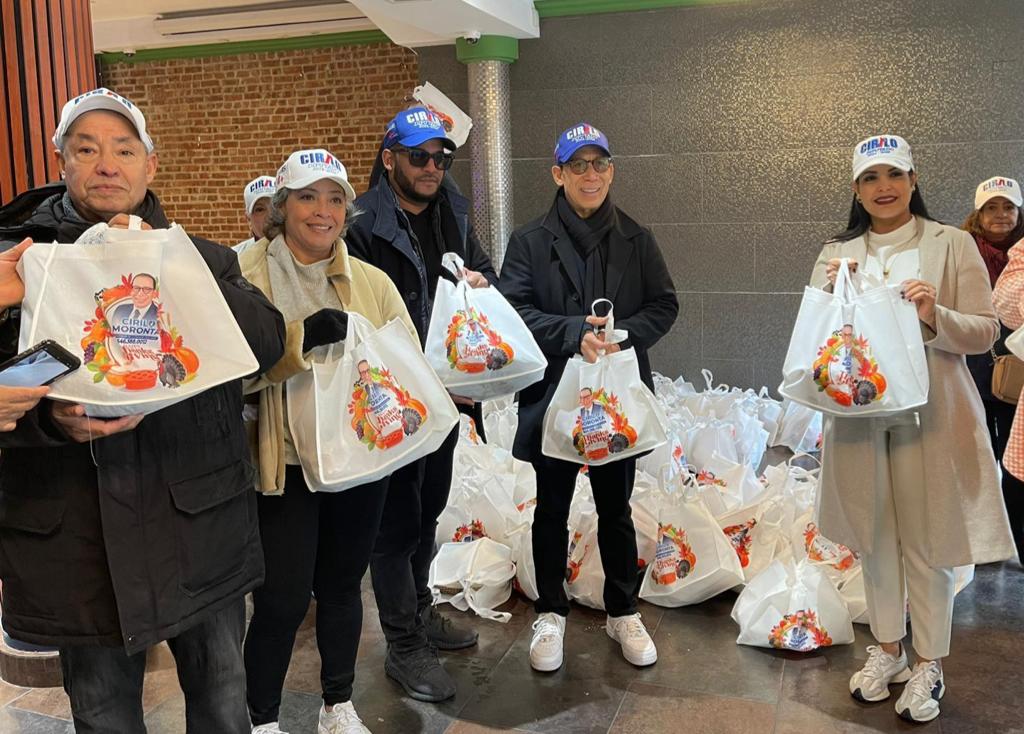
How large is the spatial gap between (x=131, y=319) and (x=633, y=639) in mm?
1876

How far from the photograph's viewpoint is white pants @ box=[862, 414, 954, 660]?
89.8 inches

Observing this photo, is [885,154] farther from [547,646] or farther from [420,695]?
[420,695]

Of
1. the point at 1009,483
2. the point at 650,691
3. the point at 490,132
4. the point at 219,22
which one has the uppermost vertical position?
the point at 219,22

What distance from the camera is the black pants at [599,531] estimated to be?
2.62m

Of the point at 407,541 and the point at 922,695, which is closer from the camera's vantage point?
the point at 922,695

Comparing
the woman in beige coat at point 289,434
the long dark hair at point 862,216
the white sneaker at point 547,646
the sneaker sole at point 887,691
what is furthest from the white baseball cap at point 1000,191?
the woman in beige coat at point 289,434

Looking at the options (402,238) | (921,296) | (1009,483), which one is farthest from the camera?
(1009,483)

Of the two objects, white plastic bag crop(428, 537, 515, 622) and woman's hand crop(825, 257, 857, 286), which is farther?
white plastic bag crop(428, 537, 515, 622)

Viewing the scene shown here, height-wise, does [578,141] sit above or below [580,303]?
above

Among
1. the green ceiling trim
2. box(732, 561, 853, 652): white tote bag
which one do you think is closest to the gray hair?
box(732, 561, 853, 652): white tote bag

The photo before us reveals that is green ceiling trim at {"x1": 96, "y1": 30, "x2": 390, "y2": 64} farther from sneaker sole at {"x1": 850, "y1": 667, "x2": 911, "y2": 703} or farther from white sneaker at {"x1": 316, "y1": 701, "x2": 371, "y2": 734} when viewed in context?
sneaker sole at {"x1": 850, "y1": 667, "x2": 911, "y2": 703}

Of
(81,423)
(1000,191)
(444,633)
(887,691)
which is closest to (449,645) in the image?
(444,633)

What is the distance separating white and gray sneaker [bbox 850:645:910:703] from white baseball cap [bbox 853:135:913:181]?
1.35m

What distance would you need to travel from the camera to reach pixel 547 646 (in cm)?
263
